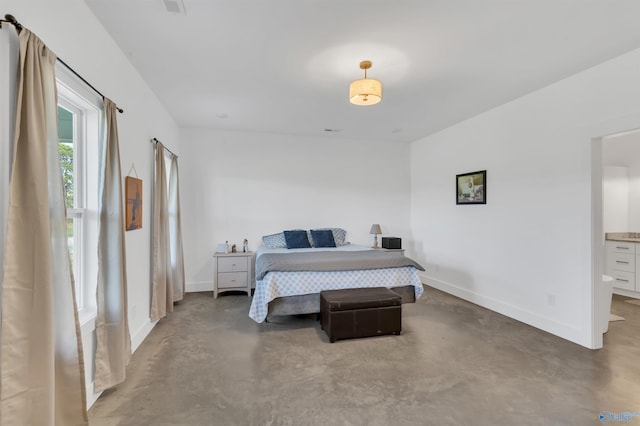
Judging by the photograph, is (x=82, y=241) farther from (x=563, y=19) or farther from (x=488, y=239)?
(x=488, y=239)

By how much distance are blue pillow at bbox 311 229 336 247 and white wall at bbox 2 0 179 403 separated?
251 cm

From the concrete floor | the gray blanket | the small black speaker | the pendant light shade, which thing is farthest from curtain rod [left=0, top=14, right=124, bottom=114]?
the small black speaker

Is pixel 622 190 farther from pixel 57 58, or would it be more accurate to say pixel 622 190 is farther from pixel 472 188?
pixel 57 58

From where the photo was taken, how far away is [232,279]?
4.64 meters

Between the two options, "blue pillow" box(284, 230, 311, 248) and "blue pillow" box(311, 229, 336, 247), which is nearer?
"blue pillow" box(284, 230, 311, 248)

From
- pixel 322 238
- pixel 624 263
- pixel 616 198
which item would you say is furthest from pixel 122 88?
pixel 616 198

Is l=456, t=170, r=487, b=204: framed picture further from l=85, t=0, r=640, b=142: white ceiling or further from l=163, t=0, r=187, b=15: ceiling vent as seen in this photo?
l=163, t=0, r=187, b=15: ceiling vent

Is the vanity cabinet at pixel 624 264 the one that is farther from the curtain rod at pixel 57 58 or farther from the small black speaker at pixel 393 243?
the curtain rod at pixel 57 58

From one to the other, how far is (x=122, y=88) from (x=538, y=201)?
4.37 meters

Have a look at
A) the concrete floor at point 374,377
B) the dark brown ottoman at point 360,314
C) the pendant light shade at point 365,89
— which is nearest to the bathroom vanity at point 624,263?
the concrete floor at point 374,377

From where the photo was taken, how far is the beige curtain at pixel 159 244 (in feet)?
10.8

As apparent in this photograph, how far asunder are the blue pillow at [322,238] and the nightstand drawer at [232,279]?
1.23 meters

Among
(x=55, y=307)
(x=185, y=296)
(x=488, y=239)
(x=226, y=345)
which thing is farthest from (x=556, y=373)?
(x=185, y=296)

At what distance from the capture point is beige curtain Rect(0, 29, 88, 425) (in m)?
1.30
